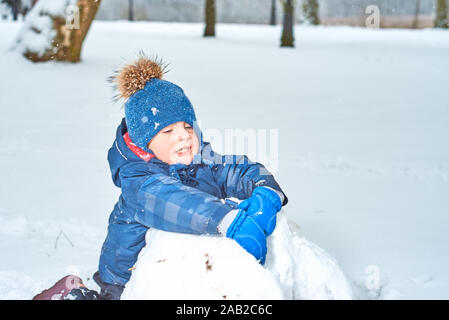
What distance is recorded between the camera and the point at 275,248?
2.04m

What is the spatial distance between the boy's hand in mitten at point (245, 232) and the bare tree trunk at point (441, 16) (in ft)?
61.5

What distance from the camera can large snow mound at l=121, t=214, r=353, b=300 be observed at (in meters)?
1.82

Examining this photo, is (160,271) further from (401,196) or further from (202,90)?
(202,90)

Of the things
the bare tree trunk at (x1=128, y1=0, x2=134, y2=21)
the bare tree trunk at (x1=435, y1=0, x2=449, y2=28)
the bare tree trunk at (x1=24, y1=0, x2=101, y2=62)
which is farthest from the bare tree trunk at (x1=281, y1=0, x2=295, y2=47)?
the bare tree trunk at (x1=128, y1=0, x2=134, y2=21)

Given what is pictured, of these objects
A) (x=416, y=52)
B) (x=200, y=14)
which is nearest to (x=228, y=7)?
(x=200, y=14)

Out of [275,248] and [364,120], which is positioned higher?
[275,248]

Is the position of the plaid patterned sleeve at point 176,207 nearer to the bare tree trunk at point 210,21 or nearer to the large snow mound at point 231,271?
the large snow mound at point 231,271

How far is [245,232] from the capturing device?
6.28ft

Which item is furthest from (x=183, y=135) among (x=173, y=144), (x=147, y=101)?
(x=147, y=101)

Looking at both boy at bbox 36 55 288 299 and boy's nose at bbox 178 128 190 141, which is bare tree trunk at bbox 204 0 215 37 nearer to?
boy at bbox 36 55 288 299

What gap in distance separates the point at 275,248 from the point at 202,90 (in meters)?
6.39

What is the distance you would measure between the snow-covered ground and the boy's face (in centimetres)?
86

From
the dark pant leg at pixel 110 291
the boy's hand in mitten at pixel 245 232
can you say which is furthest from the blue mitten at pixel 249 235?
the dark pant leg at pixel 110 291

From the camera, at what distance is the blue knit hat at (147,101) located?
225 cm
